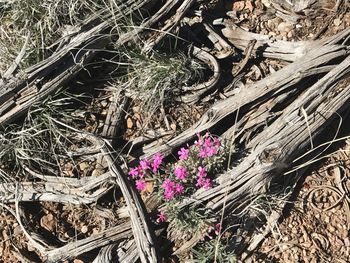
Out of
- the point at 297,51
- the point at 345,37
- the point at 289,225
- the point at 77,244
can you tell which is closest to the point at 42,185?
the point at 77,244

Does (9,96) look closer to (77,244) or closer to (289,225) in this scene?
(77,244)

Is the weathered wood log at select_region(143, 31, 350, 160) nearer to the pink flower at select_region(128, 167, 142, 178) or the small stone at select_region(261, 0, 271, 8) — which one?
the pink flower at select_region(128, 167, 142, 178)

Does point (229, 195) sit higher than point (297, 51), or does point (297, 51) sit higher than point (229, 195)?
point (297, 51)

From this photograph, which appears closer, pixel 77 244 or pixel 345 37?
pixel 77 244

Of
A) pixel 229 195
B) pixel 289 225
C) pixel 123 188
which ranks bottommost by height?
pixel 289 225

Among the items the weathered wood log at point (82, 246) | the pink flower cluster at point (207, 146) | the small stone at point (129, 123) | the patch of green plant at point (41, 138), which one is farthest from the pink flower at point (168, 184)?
the patch of green plant at point (41, 138)

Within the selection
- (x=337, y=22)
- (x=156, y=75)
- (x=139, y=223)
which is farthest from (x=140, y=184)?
(x=337, y=22)

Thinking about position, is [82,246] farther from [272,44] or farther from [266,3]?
[266,3]

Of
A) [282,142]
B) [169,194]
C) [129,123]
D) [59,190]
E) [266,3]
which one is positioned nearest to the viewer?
[169,194]
